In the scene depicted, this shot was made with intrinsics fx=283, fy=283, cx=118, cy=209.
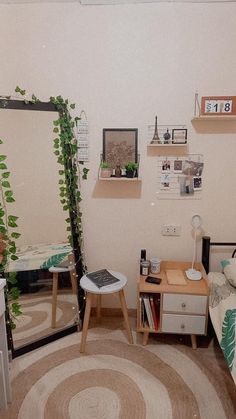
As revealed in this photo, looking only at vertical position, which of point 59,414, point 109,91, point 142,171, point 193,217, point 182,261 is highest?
point 109,91

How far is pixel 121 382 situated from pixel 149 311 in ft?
1.74

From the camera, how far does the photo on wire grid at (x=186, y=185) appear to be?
2369 mm

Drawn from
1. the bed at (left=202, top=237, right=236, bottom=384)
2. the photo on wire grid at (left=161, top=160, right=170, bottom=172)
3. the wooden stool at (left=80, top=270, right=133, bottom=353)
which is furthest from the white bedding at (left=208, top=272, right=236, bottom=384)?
the photo on wire grid at (left=161, top=160, right=170, bottom=172)

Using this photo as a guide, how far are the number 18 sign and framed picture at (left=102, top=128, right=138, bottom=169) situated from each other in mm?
558

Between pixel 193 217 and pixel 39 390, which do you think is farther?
pixel 193 217

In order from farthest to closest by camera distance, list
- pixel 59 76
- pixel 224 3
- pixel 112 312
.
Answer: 1. pixel 112 312
2. pixel 59 76
3. pixel 224 3

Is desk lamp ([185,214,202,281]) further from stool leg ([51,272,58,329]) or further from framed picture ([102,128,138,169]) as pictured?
stool leg ([51,272,58,329])

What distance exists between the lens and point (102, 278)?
2.25m

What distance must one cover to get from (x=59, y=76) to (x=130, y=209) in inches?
48.5

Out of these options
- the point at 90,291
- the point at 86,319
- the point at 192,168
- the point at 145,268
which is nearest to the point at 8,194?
the point at 90,291

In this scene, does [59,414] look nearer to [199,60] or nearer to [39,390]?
[39,390]

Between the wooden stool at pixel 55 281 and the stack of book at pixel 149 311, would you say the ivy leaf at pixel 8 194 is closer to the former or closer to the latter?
the wooden stool at pixel 55 281

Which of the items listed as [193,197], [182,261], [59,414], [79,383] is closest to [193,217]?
[193,197]

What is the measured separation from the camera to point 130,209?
2457 mm
